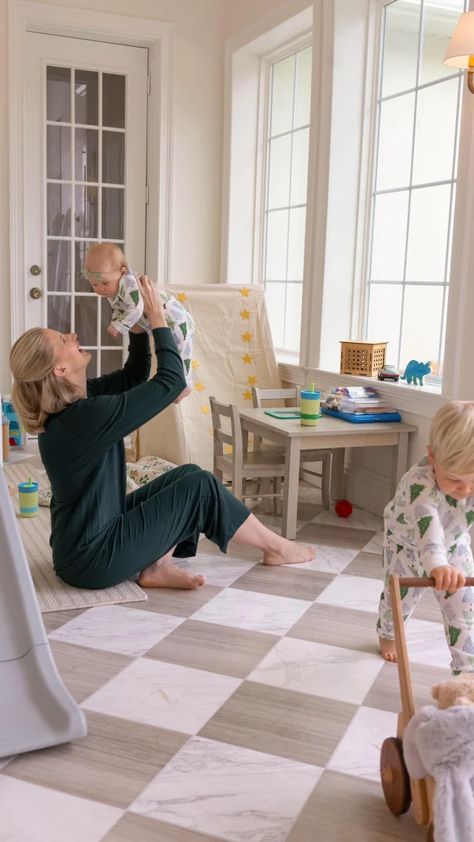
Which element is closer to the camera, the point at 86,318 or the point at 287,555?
the point at 287,555

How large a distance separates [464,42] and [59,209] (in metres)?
3.01

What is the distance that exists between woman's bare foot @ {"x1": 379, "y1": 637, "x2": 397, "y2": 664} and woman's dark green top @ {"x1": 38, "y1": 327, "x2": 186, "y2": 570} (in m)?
0.97

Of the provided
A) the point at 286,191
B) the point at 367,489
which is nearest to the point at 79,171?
the point at 286,191

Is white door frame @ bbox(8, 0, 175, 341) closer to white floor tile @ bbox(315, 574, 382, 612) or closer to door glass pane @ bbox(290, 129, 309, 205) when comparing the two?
door glass pane @ bbox(290, 129, 309, 205)

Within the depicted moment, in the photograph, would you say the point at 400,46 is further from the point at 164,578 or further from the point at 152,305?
the point at 164,578

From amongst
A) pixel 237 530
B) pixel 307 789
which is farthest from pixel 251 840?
pixel 237 530

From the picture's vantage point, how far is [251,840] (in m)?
1.67

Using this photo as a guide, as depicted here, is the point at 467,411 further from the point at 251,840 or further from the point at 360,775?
the point at 251,840

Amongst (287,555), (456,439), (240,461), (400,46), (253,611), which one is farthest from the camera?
(400,46)

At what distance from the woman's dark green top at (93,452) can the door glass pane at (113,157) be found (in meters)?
2.93

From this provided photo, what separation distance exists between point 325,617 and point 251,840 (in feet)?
3.92

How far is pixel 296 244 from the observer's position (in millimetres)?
5125

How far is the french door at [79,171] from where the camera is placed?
5207 mm

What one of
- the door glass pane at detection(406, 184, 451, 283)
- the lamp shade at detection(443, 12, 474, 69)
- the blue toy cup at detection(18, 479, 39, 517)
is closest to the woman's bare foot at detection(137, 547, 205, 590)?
the blue toy cup at detection(18, 479, 39, 517)
